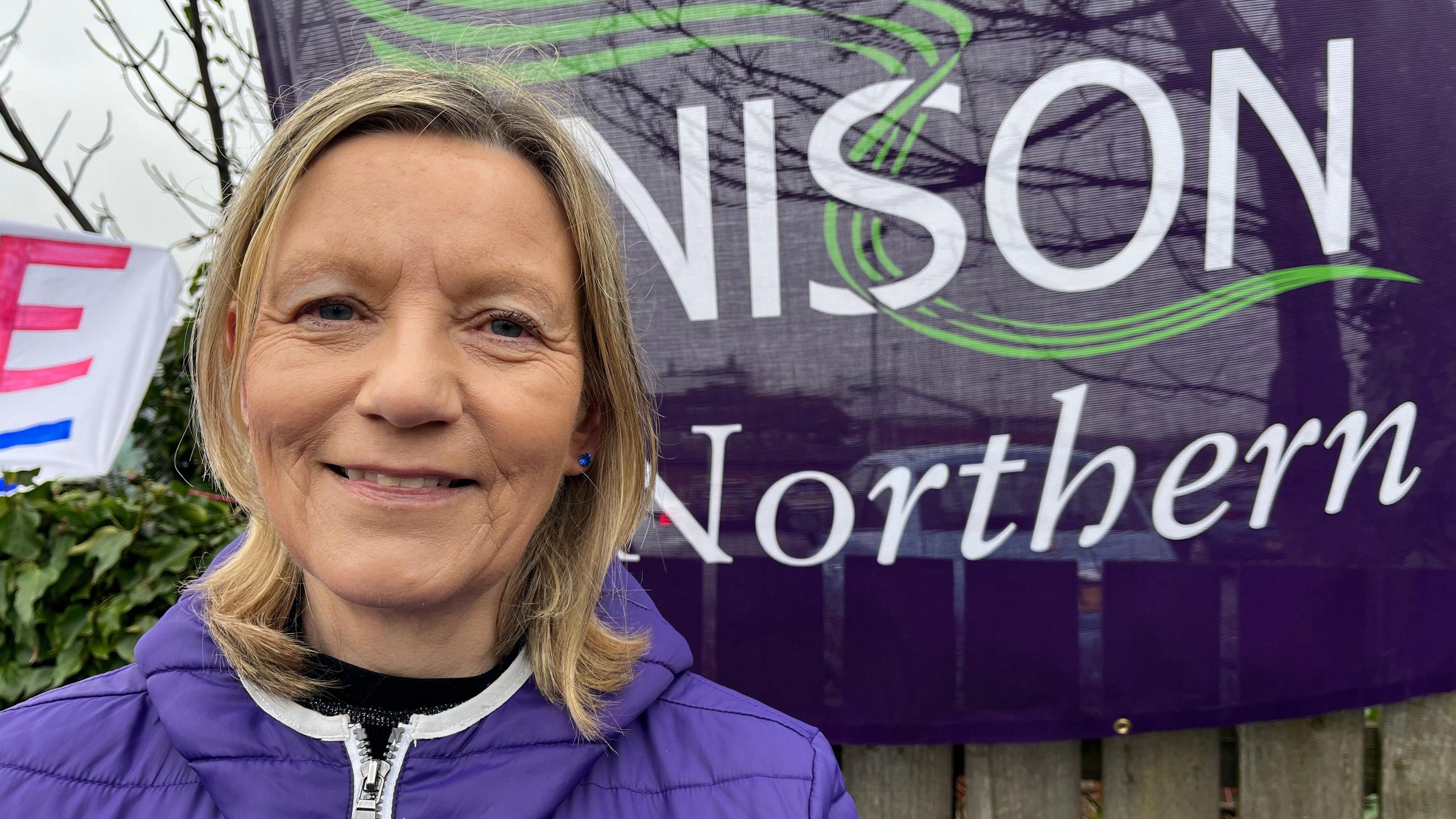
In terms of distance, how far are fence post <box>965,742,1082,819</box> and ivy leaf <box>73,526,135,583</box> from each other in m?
2.00

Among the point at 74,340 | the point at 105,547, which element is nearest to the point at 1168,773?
the point at 105,547

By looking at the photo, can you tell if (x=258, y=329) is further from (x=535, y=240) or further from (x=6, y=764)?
(x=6, y=764)


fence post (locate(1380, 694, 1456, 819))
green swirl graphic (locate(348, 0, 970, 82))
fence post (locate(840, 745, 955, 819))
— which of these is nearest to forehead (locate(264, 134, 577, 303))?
green swirl graphic (locate(348, 0, 970, 82))

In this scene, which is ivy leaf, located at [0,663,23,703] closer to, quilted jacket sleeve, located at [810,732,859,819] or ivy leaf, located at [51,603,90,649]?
ivy leaf, located at [51,603,90,649]

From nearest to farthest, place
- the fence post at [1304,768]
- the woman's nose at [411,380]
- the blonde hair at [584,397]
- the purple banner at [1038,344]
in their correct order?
the woman's nose at [411,380] → the blonde hair at [584,397] → the purple banner at [1038,344] → the fence post at [1304,768]

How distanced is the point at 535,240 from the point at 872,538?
1369 mm

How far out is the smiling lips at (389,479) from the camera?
0.93m

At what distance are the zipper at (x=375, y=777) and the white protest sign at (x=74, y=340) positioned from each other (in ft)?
4.79

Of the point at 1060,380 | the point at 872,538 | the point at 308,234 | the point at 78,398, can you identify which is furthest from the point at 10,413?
the point at 1060,380

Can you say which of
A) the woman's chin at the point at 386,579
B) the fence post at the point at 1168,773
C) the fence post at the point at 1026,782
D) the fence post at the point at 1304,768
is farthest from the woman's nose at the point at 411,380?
the fence post at the point at 1304,768

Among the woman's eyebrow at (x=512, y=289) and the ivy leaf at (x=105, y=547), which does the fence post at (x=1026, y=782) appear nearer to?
the woman's eyebrow at (x=512, y=289)


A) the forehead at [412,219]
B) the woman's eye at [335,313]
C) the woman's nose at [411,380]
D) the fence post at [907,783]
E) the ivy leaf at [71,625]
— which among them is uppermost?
the forehead at [412,219]

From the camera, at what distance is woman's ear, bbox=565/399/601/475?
3.80 ft

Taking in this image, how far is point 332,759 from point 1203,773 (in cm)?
209
